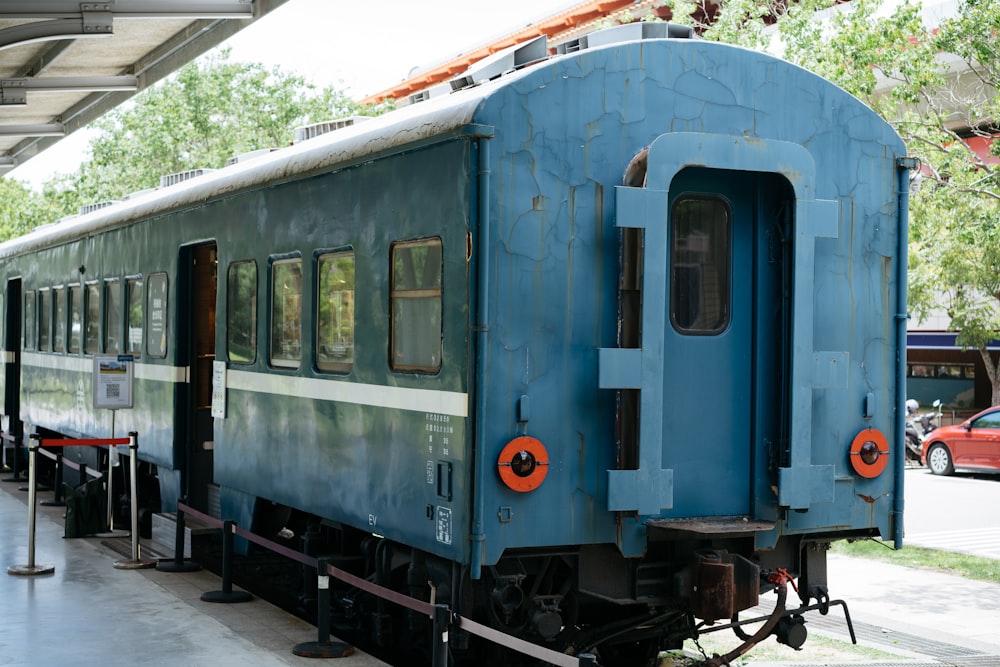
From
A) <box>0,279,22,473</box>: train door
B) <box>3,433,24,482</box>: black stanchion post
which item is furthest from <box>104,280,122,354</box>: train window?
<box>0,279,22,473</box>: train door

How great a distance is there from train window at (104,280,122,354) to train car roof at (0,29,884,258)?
0.72m

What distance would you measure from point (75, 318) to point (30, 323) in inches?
122

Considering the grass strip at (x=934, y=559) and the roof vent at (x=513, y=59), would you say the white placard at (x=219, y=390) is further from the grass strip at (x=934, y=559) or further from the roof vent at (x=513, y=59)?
the grass strip at (x=934, y=559)

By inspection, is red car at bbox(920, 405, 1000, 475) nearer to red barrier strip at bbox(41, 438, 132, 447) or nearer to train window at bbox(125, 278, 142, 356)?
train window at bbox(125, 278, 142, 356)

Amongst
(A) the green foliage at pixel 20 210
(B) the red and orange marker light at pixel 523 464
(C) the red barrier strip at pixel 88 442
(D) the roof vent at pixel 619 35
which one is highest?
(A) the green foliage at pixel 20 210

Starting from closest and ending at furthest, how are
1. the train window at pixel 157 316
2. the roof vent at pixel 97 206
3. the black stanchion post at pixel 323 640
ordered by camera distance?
1. the black stanchion post at pixel 323 640
2. the train window at pixel 157 316
3. the roof vent at pixel 97 206

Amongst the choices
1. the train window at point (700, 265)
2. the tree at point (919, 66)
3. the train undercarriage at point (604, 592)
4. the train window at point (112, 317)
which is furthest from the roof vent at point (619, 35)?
the train window at point (112, 317)

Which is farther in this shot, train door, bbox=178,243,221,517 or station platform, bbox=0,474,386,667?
train door, bbox=178,243,221,517

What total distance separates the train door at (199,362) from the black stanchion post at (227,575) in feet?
6.11

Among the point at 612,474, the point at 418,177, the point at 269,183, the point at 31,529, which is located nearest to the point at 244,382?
the point at 269,183

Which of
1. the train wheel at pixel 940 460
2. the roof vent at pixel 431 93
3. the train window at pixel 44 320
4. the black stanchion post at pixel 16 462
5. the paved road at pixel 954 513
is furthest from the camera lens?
the train wheel at pixel 940 460

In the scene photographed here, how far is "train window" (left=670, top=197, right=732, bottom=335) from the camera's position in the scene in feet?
23.6

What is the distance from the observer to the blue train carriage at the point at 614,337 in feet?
22.2

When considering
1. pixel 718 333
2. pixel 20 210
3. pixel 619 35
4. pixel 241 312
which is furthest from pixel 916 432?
pixel 20 210
